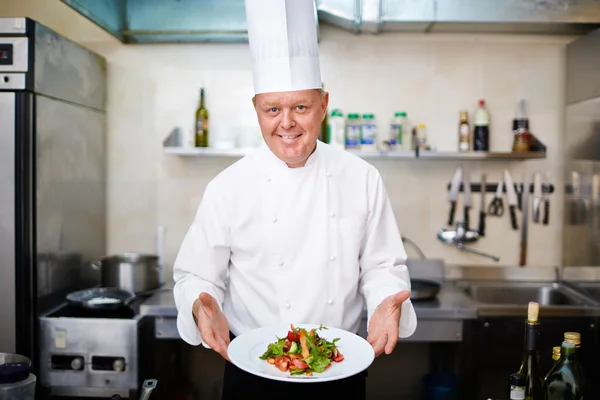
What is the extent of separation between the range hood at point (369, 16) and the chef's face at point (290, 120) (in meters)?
1.45

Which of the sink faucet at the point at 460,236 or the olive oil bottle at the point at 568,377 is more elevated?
the sink faucet at the point at 460,236

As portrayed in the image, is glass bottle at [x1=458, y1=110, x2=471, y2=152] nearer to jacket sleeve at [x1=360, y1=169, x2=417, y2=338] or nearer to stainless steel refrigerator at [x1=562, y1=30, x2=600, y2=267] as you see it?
stainless steel refrigerator at [x1=562, y1=30, x2=600, y2=267]

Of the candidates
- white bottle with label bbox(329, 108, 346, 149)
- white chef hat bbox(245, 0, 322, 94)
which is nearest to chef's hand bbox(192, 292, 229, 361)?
white chef hat bbox(245, 0, 322, 94)

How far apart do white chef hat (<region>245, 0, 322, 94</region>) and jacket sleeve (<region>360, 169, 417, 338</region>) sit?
0.45 metres

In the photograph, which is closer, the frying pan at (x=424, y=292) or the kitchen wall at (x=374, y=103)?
the frying pan at (x=424, y=292)

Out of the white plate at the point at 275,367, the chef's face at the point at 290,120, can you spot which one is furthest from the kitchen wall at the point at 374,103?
the white plate at the point at 275,367

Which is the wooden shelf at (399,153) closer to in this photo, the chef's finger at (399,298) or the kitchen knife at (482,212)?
the kitchen knife at (482,212)

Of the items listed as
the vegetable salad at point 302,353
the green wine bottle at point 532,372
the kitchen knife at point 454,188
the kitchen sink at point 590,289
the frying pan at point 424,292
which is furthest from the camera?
the kitchen knife at point 454,188

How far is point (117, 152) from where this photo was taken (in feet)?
12.3

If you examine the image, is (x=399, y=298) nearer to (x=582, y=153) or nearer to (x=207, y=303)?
(x=207, y=303)

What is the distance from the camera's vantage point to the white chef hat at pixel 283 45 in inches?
81.0

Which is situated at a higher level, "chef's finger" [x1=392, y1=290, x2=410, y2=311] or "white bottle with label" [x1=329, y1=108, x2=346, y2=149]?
"white bottle with label" [x1=329, y1=108, x2=346, y2=149]

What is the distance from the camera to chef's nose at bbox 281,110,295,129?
6.49ft

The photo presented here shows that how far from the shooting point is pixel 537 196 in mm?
3662
